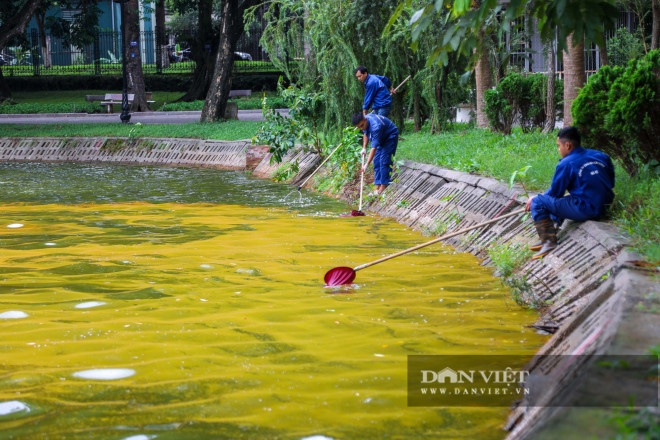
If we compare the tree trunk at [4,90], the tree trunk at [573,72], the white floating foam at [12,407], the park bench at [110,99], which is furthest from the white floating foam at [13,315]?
the tree trunk at [4,90]

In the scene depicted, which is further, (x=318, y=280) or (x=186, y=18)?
(x=186, y=18)

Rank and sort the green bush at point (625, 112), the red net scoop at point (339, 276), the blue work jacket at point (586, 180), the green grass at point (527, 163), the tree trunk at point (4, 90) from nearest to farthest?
the green grass at point (527, 163) < the blue work jacket at point (586, 180) < the red net scoop at point (339, 276) < the green bush at point (625, 112) < the tree trunk at point (4, 90)

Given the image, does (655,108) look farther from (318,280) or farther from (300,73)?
(300,73)

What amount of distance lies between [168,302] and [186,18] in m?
48.3

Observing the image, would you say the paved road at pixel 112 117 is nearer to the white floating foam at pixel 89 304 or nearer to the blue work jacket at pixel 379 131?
the blue work jacket at pixel 379 131

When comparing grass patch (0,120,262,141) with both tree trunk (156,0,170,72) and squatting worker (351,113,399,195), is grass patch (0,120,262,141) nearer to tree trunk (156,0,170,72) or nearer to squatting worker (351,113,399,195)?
squatting worker (351,113,399,195)

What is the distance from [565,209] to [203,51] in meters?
28.9

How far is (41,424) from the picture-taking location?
4.05 metres

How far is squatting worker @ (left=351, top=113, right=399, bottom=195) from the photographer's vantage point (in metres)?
11.9

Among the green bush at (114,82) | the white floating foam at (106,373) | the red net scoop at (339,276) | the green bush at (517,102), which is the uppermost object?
the green bush at (114,82)

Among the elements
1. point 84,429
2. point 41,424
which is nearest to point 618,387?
point 84,429

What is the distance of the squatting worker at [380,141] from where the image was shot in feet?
39.2

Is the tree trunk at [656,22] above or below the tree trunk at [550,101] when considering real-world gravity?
above

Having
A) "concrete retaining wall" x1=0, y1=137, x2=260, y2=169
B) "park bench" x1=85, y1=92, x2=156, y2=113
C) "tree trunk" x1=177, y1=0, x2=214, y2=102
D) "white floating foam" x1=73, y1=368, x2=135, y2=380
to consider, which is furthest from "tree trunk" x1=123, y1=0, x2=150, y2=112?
"white floating foam" x1=73, y1=368, x2=135, y2=380
